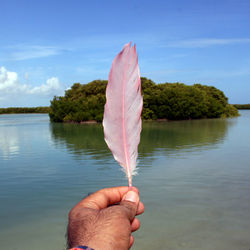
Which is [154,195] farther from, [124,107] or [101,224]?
[101,224]

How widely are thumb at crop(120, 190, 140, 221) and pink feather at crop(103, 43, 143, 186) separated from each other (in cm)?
14

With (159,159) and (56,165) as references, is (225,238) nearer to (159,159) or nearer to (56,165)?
(159,159)

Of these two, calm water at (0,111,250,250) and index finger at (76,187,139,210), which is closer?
index finger at (76,187,139,210)

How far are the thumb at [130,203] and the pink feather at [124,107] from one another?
143mm

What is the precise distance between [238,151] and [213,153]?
6.38 ft

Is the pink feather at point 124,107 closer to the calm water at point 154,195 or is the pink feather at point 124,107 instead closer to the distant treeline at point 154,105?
the calm water at point 154,195

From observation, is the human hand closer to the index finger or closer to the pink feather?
the index finger

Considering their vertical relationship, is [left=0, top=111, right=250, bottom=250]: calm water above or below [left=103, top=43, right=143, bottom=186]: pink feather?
below

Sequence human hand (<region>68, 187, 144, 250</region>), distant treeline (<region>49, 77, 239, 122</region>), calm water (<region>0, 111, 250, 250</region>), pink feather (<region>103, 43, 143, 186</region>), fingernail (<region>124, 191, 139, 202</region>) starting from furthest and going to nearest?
distant treeline (<region>49, 77, 239, 122</region>) → calm water (<region>0, 111, 250, 250</region>) → fingernail (<region>124, 191, 139, 202</region>) → pink feather (<region>103, 43, 143, 186</region>) → human hand (<region>68, 187, 144, 250</region>)

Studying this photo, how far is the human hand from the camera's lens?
1276mm

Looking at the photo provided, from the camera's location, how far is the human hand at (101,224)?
4.19 feet

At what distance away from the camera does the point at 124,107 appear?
5.26 feet

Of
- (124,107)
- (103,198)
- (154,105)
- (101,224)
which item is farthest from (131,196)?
(154,105)

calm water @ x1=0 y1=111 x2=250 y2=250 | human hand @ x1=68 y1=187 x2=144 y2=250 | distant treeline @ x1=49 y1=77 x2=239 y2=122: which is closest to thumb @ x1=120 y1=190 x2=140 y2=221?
human hand @ x1=68 y1=187 x2=144 y2=250
